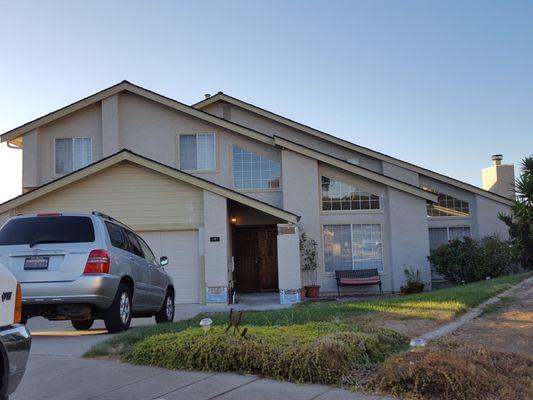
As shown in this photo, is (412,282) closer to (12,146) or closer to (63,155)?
(63,155)

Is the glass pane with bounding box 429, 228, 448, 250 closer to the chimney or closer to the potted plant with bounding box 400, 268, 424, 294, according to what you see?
the potted plant with bounding box 400, 268, 424, 294

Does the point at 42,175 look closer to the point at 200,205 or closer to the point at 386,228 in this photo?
the point at 200,205

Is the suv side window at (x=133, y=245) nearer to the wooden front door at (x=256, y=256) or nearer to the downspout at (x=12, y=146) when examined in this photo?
the wooden front door at (x=256, y=256)

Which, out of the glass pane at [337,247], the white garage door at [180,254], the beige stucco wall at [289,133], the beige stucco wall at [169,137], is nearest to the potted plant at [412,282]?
the glass pane at [337,247]

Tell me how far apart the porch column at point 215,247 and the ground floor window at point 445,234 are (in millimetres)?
8261

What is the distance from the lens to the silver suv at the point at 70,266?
8.18 metres

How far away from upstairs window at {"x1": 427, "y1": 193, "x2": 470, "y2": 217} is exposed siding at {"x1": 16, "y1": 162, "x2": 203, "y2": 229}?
8.94m

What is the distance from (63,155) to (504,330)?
15489 mm

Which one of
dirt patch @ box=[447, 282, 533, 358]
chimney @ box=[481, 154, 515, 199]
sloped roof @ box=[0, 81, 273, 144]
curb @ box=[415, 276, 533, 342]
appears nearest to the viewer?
dirt patch @ box=[447, 282, 533, 358]

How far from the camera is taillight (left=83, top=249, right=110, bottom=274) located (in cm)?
829

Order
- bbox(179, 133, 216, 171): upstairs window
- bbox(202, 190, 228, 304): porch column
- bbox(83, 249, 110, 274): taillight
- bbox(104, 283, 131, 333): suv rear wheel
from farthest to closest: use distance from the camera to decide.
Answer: bbox(179, 133, 216, 171): upstairs window
bbox(202, 190, 228, 304): porch column
bbox(104, 283, 131, 333): suv rear wheel
bbox(83, 249, 110, 274): taillight

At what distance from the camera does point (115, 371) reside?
20.5 feet

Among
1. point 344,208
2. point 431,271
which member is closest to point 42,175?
point 344,208

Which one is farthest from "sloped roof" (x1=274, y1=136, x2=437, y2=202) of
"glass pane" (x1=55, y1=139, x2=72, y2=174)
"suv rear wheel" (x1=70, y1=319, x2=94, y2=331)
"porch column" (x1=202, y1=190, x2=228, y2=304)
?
"suv rear wheel" (x1=70, y1=319, x2=94, y2=331)
